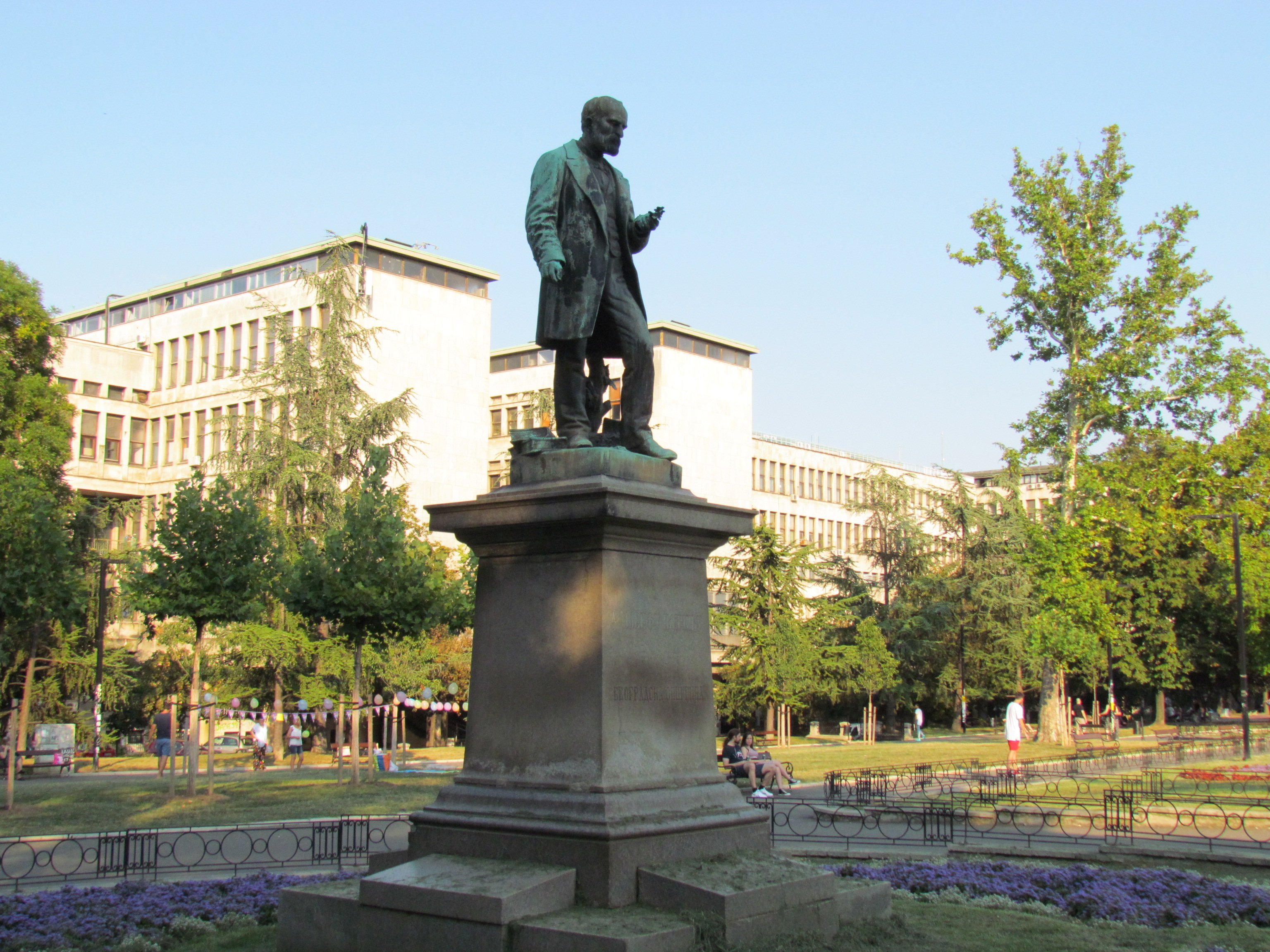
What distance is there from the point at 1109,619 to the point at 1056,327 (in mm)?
9747

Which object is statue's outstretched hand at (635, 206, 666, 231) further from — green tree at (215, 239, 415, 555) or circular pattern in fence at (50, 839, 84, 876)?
green tree at (215, 239, 415, 555)

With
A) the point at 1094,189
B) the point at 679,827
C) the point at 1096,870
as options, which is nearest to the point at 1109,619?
the point at 1094,189

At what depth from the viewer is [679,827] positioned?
7293 millimetres

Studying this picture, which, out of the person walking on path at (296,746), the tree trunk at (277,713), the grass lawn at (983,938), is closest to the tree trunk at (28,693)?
the tree trunk at (277,713)

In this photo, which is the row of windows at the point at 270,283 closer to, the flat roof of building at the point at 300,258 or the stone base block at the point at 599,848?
the flat roof of building at the point at 300,258

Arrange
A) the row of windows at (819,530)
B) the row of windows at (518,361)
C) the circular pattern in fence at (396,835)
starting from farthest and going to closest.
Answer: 1. the row of windows at (819,530)
2. the row of windows at (518,361)
3. the circular pattern in fence at (396,835)

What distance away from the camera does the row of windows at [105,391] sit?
6506 centimetres

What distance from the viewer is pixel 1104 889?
31.5 ft

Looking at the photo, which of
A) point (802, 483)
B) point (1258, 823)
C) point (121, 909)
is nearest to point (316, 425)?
point (1258, 823)

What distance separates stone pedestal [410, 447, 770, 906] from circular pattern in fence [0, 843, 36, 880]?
6.37m

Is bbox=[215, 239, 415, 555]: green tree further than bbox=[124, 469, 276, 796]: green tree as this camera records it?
Yes

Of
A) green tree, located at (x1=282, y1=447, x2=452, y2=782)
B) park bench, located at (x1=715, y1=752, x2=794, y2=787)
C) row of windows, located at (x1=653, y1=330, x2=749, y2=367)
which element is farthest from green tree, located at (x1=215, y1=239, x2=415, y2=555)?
row of windows, located at (x1=653, y1=330, x2=749, y2=367)

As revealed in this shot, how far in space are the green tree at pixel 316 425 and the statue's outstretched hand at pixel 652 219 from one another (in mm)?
30181

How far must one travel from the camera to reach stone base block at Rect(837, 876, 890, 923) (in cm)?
752
